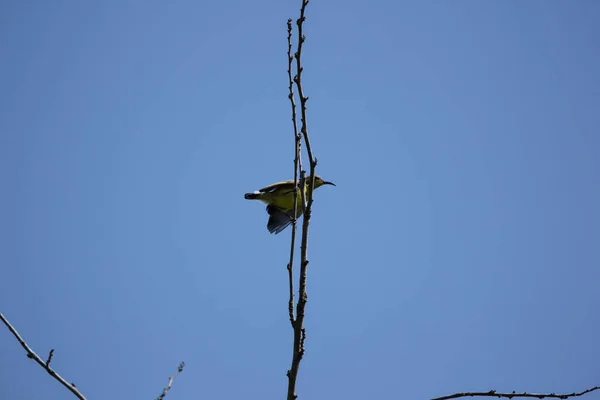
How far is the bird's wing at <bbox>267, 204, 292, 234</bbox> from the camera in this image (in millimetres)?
9164

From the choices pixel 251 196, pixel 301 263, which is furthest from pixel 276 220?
pixel 301 263

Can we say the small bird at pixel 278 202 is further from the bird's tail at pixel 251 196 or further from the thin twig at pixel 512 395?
the thin twig at pixel 512 395

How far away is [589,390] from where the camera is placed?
3408 millimetres

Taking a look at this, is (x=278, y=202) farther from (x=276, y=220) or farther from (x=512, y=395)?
(x=512, y=395)

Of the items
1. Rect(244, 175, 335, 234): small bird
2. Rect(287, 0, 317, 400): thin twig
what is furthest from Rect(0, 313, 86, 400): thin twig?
Rect(244, 175, 335, 234): small bird

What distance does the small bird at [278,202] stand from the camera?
29.7 ft

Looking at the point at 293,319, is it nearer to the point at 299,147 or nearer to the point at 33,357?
the point at 299,147

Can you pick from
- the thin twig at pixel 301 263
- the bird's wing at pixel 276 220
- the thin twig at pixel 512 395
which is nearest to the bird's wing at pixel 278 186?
the bird's wing at pixel 276 220

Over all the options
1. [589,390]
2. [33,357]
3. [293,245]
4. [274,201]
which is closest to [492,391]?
[589,390]

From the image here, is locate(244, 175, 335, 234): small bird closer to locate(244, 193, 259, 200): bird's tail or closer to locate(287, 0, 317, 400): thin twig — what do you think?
locate(244, 193, 259, 200): bird's tail

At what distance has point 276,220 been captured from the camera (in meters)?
9.30

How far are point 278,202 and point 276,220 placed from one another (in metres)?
0.28

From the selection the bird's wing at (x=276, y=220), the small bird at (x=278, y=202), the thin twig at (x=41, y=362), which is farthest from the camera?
the bird's wing at (x=276, y=220)

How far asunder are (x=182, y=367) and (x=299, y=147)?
5.30ft
